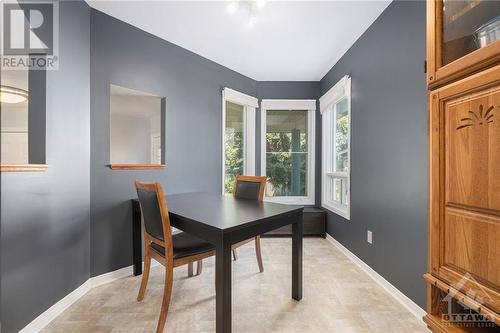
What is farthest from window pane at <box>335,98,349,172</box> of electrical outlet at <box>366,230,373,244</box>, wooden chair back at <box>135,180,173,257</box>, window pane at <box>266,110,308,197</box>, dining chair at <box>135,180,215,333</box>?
wooden chair back at <box>135,180,173,257</box>

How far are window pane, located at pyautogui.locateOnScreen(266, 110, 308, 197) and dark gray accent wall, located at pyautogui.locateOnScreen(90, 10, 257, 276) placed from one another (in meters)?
0.97

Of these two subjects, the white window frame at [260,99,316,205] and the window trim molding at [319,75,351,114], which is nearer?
the window trim molding at [319,75,351,114]

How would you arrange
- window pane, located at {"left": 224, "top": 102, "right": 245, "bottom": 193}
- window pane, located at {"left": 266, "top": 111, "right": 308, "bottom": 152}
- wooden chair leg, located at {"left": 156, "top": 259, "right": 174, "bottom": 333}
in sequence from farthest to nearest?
window pane, located at {"left": 266, "top": 111, "right": 308, "bottom": 152}
window pane, located at {"left": 224, "top": 102, "right": 245, "bottom": 193}
wooden chair leg, located at {"left": 156, "top": 259, "right": 174, "bottom": 333}

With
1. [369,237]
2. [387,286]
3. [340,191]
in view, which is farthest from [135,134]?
[387,286]

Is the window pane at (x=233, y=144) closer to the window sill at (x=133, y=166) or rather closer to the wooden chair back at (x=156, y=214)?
the window sill at (x=133, y=166)

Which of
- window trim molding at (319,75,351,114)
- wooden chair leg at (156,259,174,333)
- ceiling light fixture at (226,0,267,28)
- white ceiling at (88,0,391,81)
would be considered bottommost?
wooden chair leg at (156,259,174,333)

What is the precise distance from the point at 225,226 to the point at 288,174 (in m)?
2.75

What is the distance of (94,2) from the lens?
2.00 m

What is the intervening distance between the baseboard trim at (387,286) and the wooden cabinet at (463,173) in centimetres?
86

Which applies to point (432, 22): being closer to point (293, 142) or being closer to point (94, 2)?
point (94, 2)

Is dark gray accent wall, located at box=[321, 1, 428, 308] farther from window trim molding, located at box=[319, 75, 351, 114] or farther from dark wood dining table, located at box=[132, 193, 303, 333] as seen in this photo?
dark wood dining table, located at box=[132, 193, 303, 333]

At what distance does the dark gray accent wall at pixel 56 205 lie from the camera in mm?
1402

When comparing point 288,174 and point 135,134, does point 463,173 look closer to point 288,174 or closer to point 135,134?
point 288,174

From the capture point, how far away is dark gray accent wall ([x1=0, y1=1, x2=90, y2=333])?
4.60 ft
